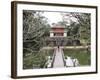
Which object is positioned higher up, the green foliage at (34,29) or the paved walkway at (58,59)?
the green foliage at (34,29)

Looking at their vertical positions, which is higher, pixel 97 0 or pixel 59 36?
pixel 97 0

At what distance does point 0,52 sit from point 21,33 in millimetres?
220

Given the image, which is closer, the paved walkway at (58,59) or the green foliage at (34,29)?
the green foliage at (34,29)

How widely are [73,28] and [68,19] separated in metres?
0.09

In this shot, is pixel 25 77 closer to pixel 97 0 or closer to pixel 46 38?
pixel 46 38

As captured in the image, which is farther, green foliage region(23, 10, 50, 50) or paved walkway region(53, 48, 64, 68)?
paved walkway region(53, 48, 64, 68)

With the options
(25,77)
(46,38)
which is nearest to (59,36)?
(46,38)

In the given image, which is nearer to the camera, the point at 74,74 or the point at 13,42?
the point at 13,42

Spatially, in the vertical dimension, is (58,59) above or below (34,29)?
below

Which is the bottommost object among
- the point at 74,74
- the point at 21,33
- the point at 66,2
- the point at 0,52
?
the point at 74,74

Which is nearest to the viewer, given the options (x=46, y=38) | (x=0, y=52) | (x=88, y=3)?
(x=0, y=52)

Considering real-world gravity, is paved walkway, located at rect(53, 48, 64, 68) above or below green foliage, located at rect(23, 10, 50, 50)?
below

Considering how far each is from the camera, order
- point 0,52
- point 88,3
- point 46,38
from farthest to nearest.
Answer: point 88,3 → point 46,38 → point 0,52

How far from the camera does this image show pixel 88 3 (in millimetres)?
2180
